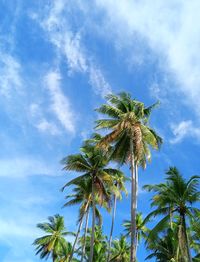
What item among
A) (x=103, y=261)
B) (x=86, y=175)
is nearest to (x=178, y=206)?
(x=86, y=175)

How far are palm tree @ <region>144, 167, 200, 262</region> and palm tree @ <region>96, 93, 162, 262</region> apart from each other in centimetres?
229

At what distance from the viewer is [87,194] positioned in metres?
35.7

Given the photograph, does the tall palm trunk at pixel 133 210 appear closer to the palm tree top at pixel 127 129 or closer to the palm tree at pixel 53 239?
the palm tree top at pixel 127 129

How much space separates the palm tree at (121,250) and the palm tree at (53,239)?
21.6 ft

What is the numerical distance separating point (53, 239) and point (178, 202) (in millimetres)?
28602

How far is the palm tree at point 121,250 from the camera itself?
155 feet

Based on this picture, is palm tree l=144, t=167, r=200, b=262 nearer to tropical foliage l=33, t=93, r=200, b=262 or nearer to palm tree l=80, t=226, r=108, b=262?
tropical foliage l=33, t=93, r=200, b=262

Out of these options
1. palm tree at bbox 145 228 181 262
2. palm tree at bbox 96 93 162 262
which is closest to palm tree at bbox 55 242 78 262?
palm tree at bbox 145 228 181 262

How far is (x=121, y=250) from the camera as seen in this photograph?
48.8m

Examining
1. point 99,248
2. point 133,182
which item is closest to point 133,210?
point 133,182

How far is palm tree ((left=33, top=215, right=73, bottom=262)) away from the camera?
163 feet

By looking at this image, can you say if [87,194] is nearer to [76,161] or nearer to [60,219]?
[76,161]

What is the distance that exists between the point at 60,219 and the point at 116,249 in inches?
354

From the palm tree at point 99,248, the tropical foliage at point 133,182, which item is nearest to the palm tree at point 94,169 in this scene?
the tropical foliage at point 133,182
